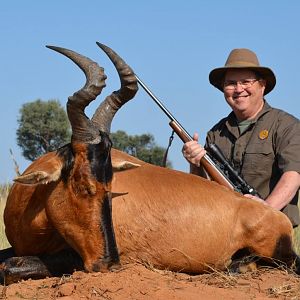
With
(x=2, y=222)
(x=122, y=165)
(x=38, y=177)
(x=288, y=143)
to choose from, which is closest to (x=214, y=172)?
(x=288, y=143)

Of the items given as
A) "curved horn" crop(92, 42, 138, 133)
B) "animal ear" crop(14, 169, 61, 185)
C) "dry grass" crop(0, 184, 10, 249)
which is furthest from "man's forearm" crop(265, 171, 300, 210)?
"dry grass" crop(0, 184, 10, 249)

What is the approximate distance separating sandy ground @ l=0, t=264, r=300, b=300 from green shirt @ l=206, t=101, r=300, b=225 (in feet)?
6.44

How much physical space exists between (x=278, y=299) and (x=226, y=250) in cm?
177

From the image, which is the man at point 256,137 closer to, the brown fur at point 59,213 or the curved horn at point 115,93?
the curved horn at point 115,93

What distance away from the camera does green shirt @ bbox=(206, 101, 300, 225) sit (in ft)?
26.8

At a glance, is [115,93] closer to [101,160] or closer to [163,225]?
[101,160]

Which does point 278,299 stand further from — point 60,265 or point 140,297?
point 60,265

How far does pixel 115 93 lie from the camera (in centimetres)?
695

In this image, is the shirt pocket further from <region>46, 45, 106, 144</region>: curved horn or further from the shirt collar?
<region>46, 45, 106, 144</region>: curved horn

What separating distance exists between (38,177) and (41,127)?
28.5 metres

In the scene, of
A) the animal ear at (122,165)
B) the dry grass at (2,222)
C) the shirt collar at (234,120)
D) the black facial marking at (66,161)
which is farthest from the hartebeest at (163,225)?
the dry grass at (2,222)

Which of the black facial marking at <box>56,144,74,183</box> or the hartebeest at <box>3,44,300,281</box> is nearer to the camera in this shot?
the black facial marking at <box>56,144,74,183</box>

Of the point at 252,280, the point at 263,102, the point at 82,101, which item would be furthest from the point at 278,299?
the point at 263,102

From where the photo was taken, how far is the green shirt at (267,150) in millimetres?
8180
